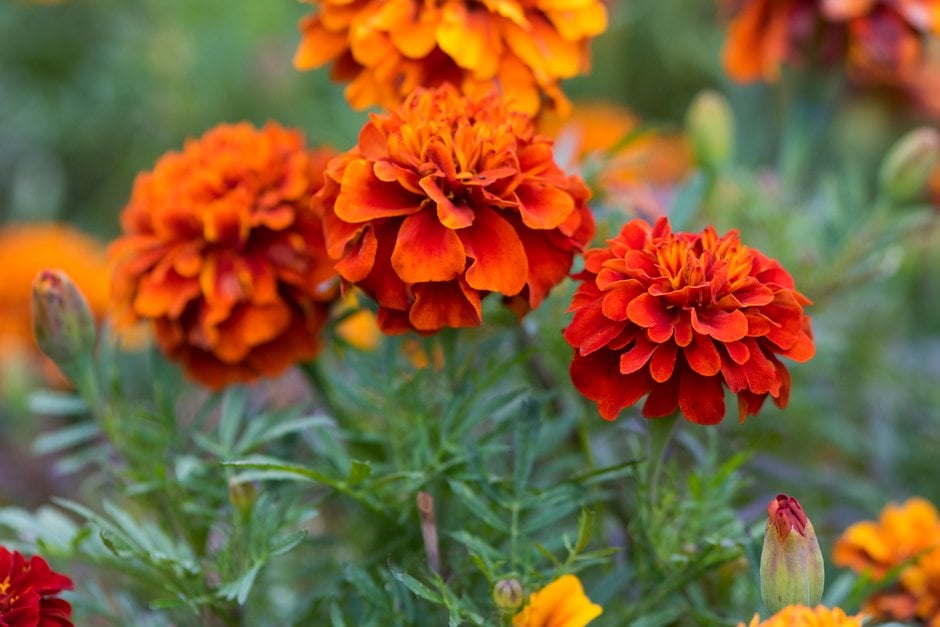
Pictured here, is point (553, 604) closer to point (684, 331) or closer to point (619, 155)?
point (684, 331)

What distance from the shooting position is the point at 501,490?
0.74 meters

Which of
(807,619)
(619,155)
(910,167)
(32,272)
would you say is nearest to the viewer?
(807,619)

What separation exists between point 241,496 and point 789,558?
340mm

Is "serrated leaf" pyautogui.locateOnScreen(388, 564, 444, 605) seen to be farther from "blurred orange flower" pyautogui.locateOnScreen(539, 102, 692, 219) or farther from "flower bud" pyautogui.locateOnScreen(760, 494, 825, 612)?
"blurred orange flower" pyautogui.locateOnScreen(539, 102, 692, 219)

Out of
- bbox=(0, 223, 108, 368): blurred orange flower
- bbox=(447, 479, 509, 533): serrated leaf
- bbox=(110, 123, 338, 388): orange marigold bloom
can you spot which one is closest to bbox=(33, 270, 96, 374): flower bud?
bbox=(110, 123, 338, 388): orange marigold bloom

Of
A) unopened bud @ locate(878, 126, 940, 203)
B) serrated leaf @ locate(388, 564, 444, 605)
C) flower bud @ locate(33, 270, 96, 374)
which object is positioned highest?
flower bud @ locate(33, 270, 96, 374)

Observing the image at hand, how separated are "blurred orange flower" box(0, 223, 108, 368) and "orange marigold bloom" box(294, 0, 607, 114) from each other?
86 cm

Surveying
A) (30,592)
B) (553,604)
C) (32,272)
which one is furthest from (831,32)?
(32,272)

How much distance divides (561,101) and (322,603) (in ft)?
1.35

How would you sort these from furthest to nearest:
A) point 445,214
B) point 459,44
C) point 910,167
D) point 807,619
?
point 910,167
point 459,44
point 445,214
point 807,619

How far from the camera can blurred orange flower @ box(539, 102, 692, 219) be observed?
3.16ft

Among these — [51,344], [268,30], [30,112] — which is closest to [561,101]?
[51,344]

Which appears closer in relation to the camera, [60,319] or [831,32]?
[60,319]

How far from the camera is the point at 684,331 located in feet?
2.04
